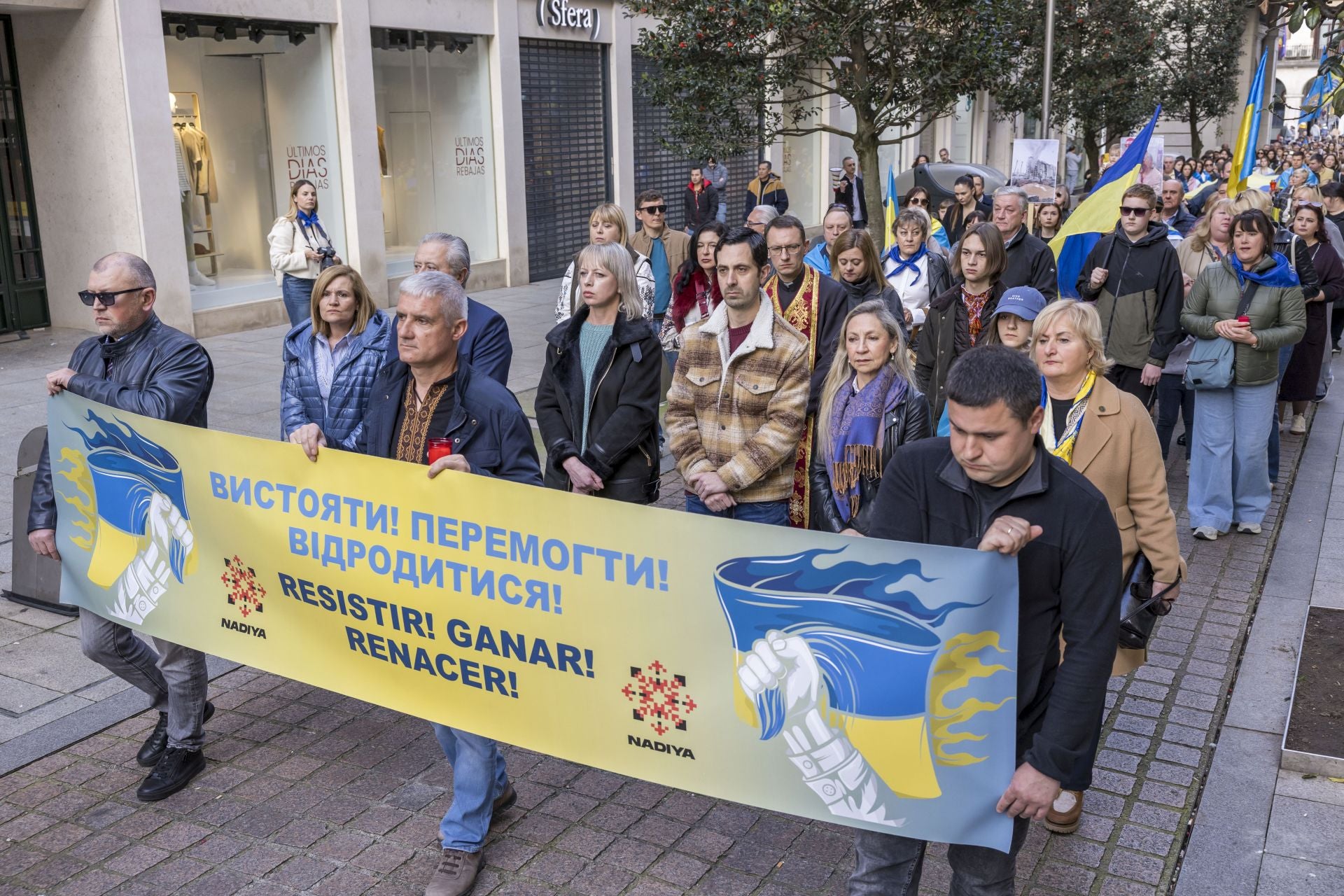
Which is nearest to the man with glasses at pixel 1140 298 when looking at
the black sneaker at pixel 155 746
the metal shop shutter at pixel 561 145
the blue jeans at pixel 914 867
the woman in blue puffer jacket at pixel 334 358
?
the woman in blue puffer jacket at pixel 334 358

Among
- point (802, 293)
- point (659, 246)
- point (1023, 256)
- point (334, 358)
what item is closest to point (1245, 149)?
point (1023, 256)

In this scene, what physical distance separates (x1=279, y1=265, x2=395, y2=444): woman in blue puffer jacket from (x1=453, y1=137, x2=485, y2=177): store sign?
1325 cm

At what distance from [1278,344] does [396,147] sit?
12700 mm

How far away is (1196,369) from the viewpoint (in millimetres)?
7746

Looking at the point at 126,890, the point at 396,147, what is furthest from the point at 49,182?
the point at 126,890

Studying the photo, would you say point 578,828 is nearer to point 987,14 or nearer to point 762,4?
point 762,4

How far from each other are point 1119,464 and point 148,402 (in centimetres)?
342

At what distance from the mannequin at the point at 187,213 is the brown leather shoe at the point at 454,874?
11294 mm

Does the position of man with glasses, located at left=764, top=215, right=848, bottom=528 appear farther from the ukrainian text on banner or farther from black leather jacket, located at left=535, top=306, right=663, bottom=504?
the ukrainian text on banner

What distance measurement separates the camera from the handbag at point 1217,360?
25.0 ft

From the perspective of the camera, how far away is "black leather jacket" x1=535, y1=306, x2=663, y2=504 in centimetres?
A: 538

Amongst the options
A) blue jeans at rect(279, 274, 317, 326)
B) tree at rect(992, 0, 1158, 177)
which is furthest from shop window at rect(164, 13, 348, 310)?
tree at rect(992, 0, 1158, 177)

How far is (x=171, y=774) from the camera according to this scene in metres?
4.66

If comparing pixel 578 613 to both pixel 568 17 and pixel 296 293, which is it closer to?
pixel 296 293
